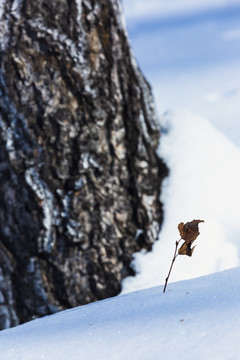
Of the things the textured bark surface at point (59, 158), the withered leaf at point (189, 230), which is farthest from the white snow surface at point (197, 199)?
the withered leaf at point (189, 230)

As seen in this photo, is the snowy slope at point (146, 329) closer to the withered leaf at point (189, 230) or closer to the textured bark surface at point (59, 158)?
the withered leaf at point (189, 230)

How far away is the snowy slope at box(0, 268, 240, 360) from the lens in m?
0.89

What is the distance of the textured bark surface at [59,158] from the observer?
252cm

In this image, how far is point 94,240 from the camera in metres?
2.57

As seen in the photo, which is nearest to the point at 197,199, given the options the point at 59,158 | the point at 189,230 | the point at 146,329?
the point at 59,158

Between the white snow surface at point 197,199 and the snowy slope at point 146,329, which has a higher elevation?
the white snow surface at point 197,199

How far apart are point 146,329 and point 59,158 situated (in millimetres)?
1681

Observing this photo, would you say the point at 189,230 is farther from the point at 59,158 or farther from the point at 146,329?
the point at 59,158

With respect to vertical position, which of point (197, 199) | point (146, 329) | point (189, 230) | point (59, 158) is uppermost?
point (59, 158)

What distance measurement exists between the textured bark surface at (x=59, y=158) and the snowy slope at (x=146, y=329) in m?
1.26

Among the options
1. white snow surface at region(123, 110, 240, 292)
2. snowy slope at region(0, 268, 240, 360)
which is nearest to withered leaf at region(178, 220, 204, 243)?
snowy slope at region(0, 268, 240, 360)

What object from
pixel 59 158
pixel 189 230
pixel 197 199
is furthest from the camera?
pixel 197 199

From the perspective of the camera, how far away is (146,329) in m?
1.00

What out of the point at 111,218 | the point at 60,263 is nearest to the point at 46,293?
the point at 60,263
